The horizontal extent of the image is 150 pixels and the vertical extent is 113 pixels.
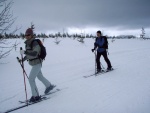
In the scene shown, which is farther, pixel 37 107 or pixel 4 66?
→ pixel 4 66

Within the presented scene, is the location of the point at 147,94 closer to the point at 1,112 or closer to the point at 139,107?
the point at 139,107

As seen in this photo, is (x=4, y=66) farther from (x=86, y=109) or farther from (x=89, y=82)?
(x=86, y=109)

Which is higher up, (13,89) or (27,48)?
(27,48)

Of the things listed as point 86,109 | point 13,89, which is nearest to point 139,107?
point 86,109

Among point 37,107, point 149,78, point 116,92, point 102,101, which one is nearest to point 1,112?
point 37,107

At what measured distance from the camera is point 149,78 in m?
8.15

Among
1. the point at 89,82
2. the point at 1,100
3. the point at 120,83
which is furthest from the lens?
the point at 89,82

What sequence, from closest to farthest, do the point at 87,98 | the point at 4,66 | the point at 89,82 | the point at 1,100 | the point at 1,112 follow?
the point at 1,112, the point at 87,98, the point at 1,100, the point at 89,82, the point at 4,66

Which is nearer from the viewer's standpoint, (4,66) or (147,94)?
(147,94)

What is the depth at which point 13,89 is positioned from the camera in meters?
7.71

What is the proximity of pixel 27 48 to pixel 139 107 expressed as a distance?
12.8 ft

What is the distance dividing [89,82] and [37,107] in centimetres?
303

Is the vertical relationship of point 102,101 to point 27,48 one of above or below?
below

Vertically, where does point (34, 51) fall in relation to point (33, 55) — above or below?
above
